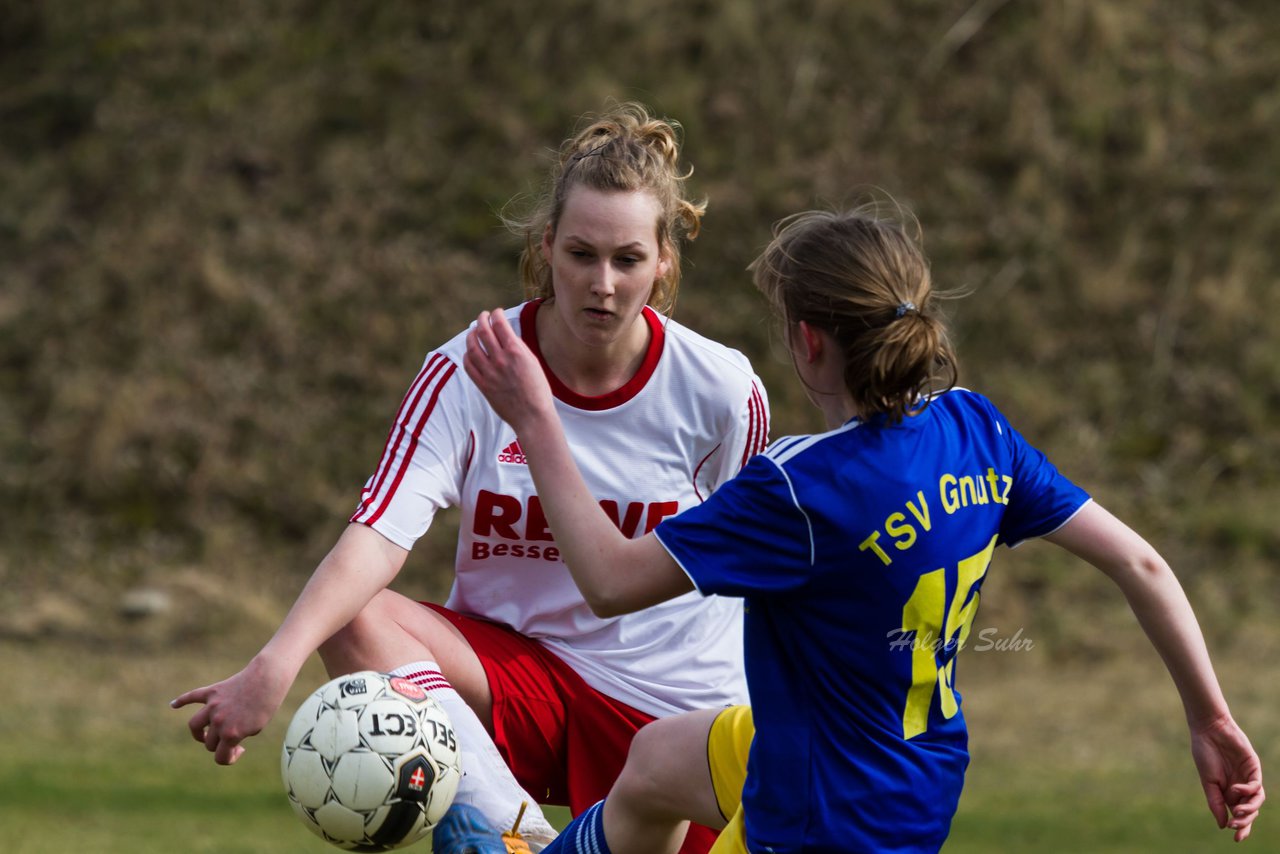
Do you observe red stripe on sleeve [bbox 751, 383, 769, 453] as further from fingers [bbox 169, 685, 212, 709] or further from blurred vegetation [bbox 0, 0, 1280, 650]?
blurred vegetation [bbox 0, 0, 1280, 650]

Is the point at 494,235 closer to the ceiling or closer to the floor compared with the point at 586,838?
closer to the ceiling

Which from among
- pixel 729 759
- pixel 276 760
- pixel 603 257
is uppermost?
pixel 603 257

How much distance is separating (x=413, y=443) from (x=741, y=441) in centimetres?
80

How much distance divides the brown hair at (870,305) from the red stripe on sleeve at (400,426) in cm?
114

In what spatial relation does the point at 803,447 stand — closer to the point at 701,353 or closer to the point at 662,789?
the point at 662,789

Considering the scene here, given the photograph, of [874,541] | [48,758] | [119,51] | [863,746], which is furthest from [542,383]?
[119,51]

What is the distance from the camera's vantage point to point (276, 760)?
8453mm

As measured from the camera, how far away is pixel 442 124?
1255 cm

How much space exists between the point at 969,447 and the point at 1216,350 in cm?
959

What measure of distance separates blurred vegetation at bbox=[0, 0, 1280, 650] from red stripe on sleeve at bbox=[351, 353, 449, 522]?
6999 mm

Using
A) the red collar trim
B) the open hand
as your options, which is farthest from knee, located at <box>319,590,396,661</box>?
the open hand

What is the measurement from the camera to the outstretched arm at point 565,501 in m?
2.76

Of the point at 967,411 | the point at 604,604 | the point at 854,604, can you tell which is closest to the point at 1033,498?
the point at 967,411

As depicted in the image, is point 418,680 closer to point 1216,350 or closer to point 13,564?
point 13,564
